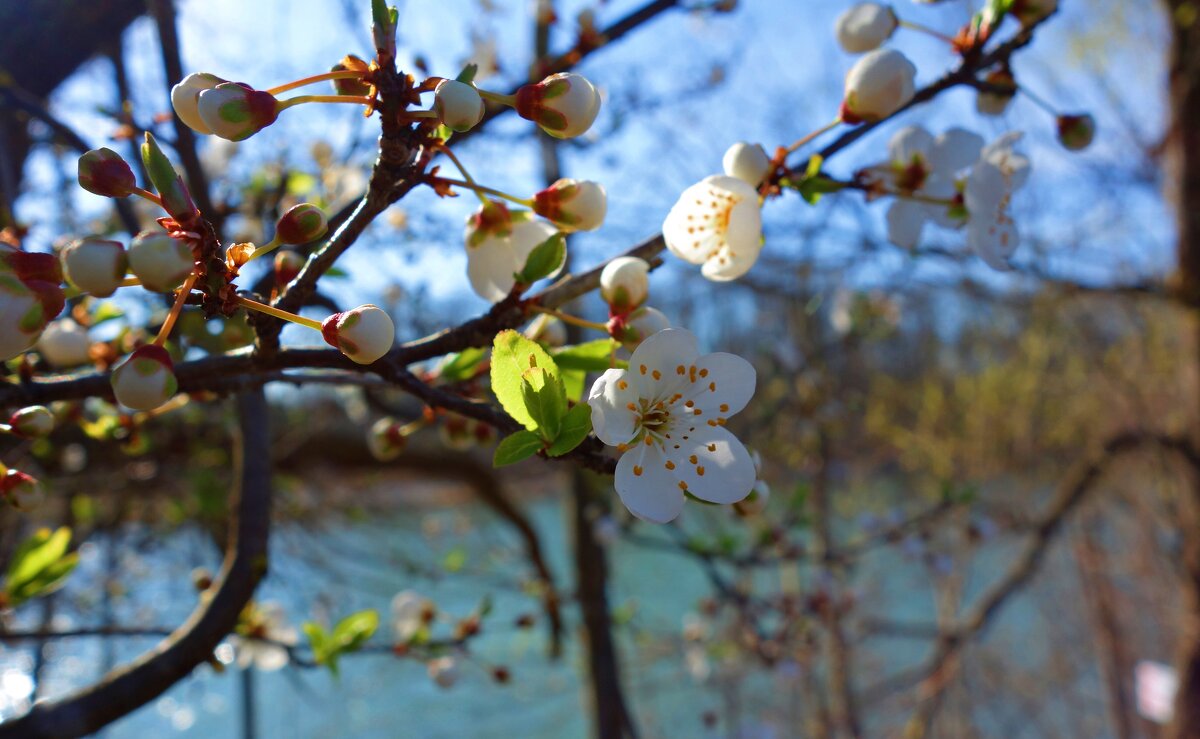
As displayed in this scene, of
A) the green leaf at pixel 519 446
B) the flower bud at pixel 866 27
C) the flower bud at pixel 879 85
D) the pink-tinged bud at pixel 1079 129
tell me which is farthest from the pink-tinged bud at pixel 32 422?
the pink-tinged bud at pixel 1079 129

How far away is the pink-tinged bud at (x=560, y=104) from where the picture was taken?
20.1 inches

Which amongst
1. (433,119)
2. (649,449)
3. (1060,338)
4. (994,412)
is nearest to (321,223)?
(433,119)

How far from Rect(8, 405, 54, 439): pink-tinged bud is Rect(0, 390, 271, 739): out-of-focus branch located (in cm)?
17

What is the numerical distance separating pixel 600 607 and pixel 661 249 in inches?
63.7

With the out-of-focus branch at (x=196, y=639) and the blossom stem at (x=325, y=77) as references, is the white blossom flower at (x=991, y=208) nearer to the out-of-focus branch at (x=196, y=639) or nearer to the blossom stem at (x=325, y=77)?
the blossom stem at (x=325, y=77)

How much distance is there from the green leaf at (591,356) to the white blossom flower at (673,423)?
0.04m

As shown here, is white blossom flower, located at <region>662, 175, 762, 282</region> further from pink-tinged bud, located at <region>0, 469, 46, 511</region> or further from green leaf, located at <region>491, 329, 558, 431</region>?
pink-tinged bud, located at <region>0, 469, 46, 511</region>

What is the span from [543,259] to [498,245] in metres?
0.14

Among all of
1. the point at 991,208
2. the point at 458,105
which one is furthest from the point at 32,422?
the point at 991,208

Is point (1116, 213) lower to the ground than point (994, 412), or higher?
higher

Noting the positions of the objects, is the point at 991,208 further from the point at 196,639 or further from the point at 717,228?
the point at 196,639

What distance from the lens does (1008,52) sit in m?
0.78

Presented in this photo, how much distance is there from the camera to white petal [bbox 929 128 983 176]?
2.60 ft

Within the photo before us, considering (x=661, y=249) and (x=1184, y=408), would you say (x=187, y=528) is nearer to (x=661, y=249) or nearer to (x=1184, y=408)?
(x=661, y=249)
